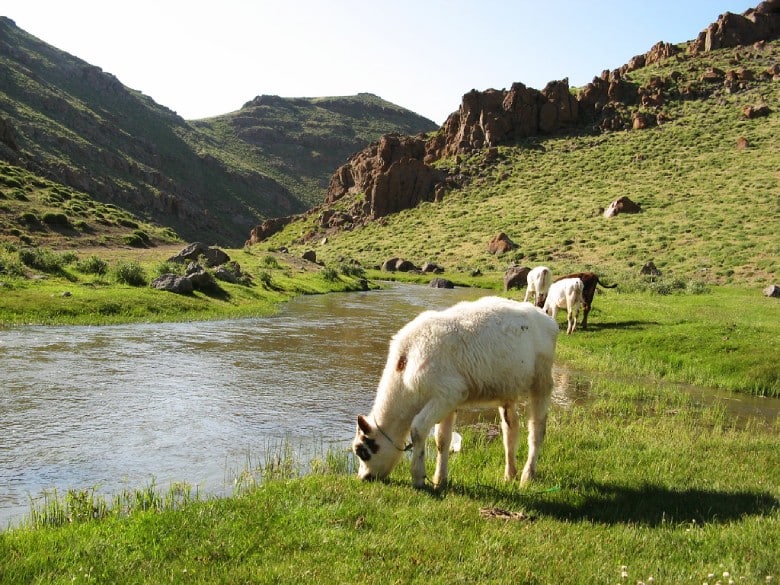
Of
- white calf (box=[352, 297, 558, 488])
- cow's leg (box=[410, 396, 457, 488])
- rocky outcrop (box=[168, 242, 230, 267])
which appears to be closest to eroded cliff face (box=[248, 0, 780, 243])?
rocky outcrop (box=[168, 242, 230, 267])

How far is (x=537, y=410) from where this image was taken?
8.61 metres

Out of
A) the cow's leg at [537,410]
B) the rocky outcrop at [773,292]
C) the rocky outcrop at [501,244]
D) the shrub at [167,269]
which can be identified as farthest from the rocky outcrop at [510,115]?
the cow's leg at [537,410]

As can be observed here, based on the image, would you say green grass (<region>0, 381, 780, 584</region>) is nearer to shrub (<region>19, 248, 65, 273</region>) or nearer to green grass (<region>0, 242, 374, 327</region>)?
green grass (<region>0, 242, 374, 327</region>)

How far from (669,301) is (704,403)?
1702 centimetres

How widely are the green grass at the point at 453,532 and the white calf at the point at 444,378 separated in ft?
1.55

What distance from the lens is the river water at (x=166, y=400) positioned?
9.10 meters

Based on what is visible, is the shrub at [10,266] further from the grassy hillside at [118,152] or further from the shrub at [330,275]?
the grassy hillside at [118,152]

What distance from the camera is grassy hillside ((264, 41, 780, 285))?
172ft

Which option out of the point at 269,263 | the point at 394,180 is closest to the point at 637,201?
the point at 269,263

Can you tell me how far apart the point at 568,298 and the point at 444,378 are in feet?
58.3

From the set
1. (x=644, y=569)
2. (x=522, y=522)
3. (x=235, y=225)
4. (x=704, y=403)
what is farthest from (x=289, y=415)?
(x=235, y=225)

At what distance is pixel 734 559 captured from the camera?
5645mm

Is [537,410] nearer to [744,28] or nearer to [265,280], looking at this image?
[265,280]

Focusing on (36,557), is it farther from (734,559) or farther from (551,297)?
(551,297)
